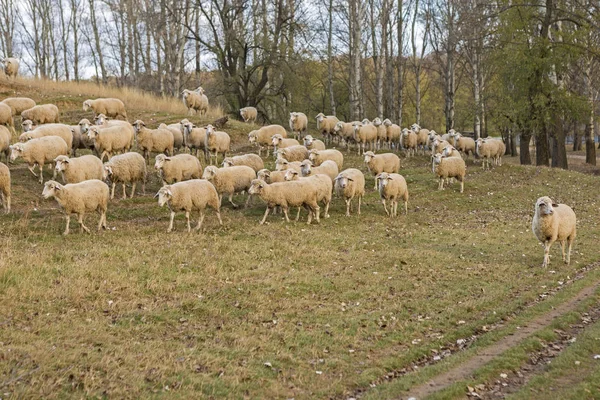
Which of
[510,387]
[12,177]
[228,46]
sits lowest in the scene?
[510,387]

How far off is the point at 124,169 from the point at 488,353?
13432mm

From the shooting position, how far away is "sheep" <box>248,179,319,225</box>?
1698 centimetres

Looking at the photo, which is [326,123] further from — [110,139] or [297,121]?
[110,139]

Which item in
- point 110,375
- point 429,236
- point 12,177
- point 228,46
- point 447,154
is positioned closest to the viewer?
point 110,375

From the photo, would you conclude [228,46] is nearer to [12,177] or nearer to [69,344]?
[12,177]

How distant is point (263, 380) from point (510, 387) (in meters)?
3.45

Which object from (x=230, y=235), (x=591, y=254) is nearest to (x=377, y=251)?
(x=230, y=235)

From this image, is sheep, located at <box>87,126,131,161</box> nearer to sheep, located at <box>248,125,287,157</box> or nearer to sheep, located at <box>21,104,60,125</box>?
sheep, located at <box>21,104,60,125</box>

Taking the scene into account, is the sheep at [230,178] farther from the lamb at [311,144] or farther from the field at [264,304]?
the lamb at [311,144]

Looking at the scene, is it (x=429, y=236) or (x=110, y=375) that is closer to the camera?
(x=110, y=375)

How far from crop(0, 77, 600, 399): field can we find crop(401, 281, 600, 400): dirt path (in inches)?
5.4

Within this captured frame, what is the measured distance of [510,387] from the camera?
7559 mm

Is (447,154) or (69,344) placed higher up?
(447,154)

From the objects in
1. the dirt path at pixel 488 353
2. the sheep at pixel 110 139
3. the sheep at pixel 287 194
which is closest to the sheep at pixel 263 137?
the sheep at pixel 110 139
